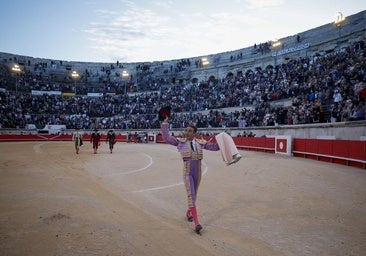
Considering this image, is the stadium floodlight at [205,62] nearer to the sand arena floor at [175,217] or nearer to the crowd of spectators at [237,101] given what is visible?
the crowd of spectators at [237,101]

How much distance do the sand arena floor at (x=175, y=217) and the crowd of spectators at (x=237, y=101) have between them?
10066 mm

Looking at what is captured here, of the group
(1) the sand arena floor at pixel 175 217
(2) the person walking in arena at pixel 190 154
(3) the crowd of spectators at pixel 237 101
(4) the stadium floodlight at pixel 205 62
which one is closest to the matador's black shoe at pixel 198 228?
(1) the sand arena floor at pixel 175 217

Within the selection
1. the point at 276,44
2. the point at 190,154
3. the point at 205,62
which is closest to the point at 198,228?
the point at 190,154

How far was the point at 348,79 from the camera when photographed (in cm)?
1878

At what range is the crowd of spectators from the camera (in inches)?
737

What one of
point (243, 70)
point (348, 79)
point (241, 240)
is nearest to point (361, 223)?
point (241, 240)

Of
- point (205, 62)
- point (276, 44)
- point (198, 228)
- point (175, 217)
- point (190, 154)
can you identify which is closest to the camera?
point (198, 228)

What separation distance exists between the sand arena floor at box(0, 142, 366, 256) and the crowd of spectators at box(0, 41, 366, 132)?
10.1 metres

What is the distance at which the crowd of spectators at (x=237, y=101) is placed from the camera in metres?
18.7

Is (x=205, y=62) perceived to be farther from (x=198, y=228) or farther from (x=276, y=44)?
(x=198, y=228)

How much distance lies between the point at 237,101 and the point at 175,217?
86.5ft

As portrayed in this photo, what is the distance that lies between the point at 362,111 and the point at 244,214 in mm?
12146

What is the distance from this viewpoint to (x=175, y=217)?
545cm

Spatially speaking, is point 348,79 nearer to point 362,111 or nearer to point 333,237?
point 362,111
